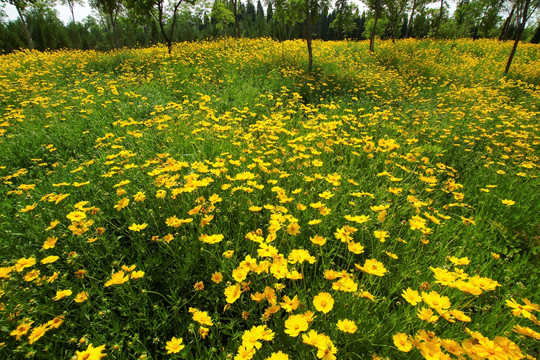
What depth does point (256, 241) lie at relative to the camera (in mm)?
1765

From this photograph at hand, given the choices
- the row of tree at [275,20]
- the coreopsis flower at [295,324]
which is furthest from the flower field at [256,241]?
the row of tree at [275,20]

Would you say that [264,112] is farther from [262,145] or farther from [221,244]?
[221,244]

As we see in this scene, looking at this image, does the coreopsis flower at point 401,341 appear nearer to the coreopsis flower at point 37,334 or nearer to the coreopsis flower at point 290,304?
the coreopsis flower at point 290,304

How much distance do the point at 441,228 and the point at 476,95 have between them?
22.1 ft

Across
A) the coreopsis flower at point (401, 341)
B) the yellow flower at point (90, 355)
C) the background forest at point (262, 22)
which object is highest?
the background forest at point (262, 22)

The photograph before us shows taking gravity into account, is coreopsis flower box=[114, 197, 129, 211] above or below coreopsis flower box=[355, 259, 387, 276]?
above

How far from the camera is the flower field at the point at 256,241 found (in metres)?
1.39

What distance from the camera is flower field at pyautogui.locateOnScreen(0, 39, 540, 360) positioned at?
4.57 feet

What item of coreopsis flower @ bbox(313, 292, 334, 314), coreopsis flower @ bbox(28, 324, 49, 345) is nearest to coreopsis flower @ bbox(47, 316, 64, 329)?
coreopsis flower @ bbox(28, 324, 49, 345)

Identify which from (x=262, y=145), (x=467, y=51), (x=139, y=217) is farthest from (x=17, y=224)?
(x=467, y=51)

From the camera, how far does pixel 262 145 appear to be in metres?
3.51

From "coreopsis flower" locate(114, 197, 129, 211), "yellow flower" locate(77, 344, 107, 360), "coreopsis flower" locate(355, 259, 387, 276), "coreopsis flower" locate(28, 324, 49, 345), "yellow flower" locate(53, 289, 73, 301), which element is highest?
"coreopsis flower" locate(114, 197, 129, 211)

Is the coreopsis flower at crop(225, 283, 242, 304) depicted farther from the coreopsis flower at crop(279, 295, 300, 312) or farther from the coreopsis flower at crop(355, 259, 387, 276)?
the coreopsis flower at crop(355, 259, 387, 276)

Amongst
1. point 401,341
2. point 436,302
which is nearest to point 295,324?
point 401,341
